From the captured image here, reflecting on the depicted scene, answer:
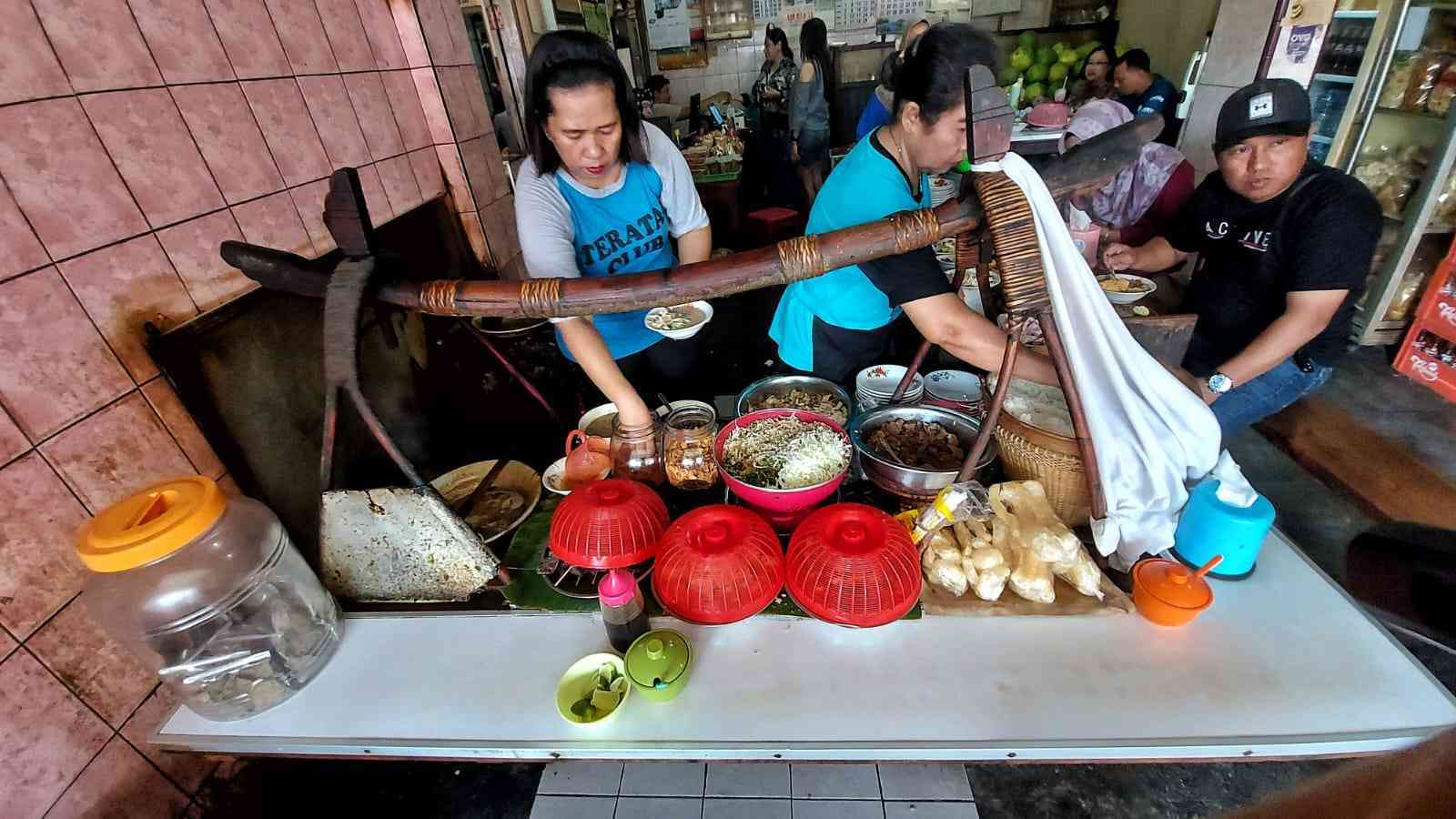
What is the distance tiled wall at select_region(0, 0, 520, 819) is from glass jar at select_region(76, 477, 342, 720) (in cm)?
25

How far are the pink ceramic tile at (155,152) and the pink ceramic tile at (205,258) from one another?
33mm

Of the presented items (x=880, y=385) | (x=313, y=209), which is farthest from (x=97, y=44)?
(x=880, y=385)

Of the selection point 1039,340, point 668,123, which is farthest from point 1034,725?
point 668,123

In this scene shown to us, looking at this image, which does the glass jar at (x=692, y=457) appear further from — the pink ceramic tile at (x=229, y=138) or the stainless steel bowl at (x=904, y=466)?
the pink ceramic tile at (x=229, y=138)

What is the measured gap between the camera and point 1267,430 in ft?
10.6

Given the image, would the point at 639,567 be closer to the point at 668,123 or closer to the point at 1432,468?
the point at 1432,468

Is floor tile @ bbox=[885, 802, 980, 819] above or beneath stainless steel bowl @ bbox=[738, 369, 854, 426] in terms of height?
beneath

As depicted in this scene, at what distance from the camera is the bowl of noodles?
1397 mm

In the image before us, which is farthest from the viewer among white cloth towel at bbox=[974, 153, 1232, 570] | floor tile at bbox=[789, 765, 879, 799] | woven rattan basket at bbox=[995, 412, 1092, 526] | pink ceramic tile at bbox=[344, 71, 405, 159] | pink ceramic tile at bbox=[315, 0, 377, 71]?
pink ceramic tile at bbox=[344, 71, 405, 159]

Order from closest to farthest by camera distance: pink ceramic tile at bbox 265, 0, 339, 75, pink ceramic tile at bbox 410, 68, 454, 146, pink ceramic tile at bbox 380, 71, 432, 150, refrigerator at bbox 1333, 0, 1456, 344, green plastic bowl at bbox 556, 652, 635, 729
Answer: green plastic bowl at bbox 556, 652, 635, 729
pink ceramic tile at bbox 265, 0, 339, 75
pink ceramic tile at bbox 380, 71, 432, 150
pink ceramic tile at bbox 410, 68, 454, 146
refrigerator at bbox 1333, 0, 1456, 344

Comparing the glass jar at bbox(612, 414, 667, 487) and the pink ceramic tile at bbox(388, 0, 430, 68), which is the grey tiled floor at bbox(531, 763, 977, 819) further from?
the pink ceramic tile at bbox(388, 0, 430, 68)

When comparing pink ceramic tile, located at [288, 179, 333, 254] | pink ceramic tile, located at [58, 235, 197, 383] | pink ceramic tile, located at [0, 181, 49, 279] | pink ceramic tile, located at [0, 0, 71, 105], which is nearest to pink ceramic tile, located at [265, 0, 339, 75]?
pink ceramic tile, located at [288, 179, 333, 254]

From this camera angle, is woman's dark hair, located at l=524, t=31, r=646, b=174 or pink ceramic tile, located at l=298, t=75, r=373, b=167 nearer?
woman's dark hair, located at l=524, t=31, r=646, b=174

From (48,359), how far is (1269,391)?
3724 millimetres
